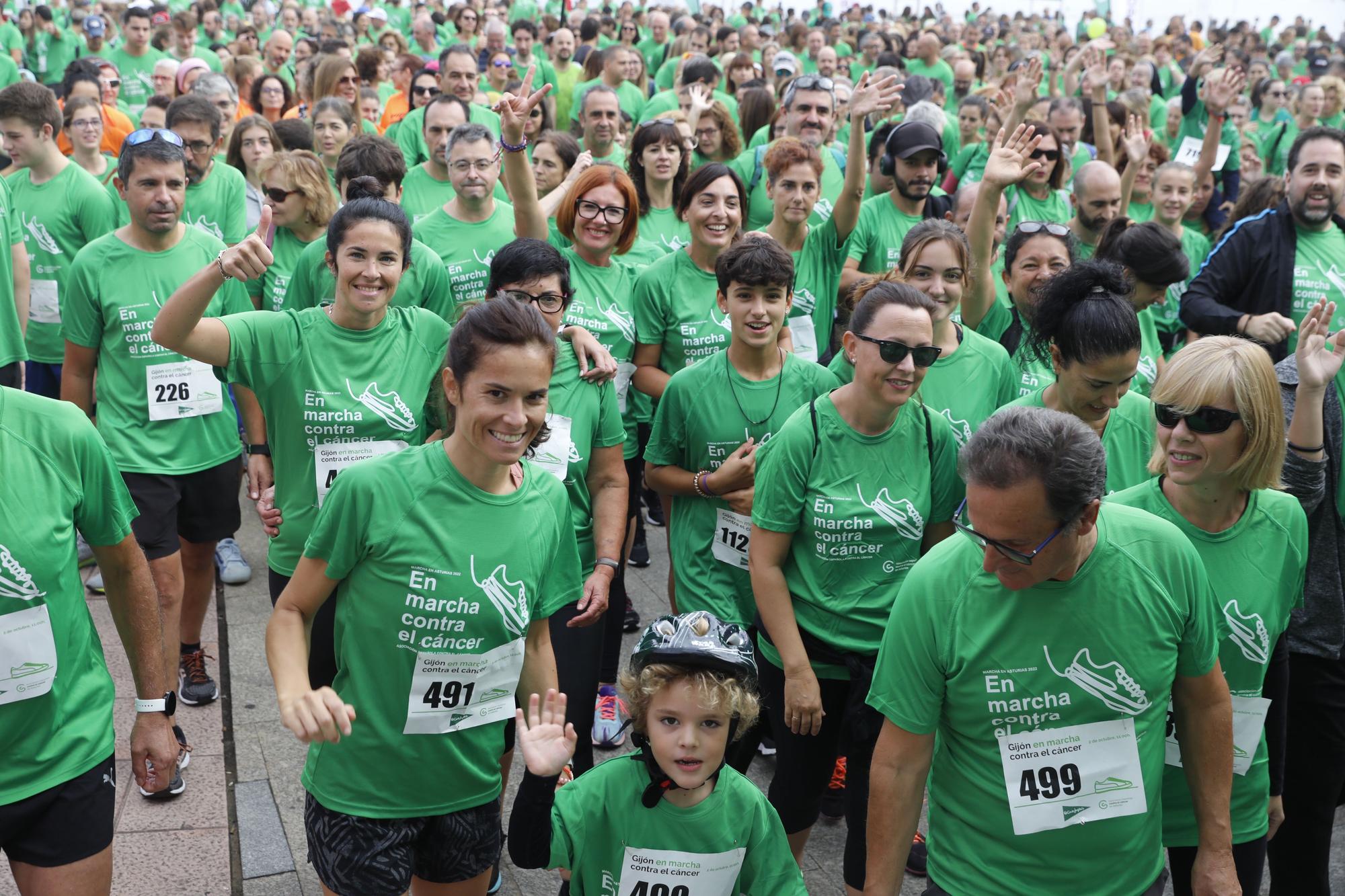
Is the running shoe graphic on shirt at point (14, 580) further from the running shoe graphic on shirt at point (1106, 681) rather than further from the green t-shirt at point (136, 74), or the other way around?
the green t-shirt at point (136, 74)

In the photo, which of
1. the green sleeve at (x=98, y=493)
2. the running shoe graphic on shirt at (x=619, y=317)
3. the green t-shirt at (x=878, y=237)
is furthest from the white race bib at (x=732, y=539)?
the green t-shirt at (x=878, y=237)

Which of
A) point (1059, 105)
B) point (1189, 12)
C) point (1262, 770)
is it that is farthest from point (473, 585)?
point (1189, 12)

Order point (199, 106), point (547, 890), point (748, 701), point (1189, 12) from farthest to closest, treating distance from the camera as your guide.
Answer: point (1189, 12), point (199, 106), point (547, 890), point (748, 701)

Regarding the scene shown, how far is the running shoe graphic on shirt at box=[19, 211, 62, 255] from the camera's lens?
625 centimetres

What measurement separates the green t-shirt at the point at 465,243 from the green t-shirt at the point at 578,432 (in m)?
1.47

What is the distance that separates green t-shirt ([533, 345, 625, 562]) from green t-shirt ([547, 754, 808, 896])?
125cm

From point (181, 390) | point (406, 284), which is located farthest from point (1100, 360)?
point (181, 390)

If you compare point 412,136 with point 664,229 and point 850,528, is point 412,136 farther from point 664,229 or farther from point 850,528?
point 850,528

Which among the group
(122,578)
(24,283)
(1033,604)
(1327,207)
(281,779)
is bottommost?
(281,779)

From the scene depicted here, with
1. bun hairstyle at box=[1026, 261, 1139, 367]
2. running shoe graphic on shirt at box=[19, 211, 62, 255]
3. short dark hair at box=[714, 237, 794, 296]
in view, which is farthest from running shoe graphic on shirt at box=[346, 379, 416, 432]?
running shoe graphic on shirt at box=[19, 211, 62, 255]

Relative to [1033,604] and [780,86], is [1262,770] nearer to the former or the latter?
[1033,604]

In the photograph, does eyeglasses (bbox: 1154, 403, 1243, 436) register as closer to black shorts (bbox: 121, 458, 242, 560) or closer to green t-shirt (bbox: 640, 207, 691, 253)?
black shorts (bbox: 121, 458, 242, 560)

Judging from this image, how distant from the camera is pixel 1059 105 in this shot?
8.87 meters

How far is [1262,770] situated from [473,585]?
1963 mm
